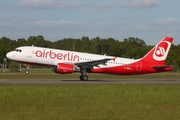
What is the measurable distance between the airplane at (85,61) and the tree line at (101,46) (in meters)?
64.5

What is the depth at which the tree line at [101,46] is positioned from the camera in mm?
123213

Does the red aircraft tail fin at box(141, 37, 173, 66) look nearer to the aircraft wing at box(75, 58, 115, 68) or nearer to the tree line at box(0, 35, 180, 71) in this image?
the aircraft wing at box(75, 58, 115, 68)

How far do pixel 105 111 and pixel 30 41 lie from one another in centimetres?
14493

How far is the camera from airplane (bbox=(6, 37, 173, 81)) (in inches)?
1724

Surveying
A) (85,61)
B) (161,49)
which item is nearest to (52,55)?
(85,61)

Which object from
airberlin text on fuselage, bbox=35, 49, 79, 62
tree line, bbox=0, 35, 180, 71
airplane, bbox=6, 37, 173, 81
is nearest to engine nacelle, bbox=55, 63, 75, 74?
airplane, bbox=6, 37, 173, 81

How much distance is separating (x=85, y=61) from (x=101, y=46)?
4336 inches

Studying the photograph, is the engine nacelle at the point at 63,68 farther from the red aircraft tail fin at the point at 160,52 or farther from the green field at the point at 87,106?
the green field at the point at 87,106

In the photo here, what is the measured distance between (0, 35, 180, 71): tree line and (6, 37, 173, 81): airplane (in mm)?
64548

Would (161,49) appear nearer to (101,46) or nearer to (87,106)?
(87,106)

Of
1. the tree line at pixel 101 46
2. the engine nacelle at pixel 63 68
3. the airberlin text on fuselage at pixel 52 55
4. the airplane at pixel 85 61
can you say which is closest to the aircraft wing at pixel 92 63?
the airplane at pixel 85 61

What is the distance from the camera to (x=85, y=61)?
148 feet

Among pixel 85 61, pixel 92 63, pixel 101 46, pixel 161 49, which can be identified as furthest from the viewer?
pixel 101 46

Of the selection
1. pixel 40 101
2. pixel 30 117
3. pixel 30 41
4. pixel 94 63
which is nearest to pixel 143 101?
pixel 40 101
